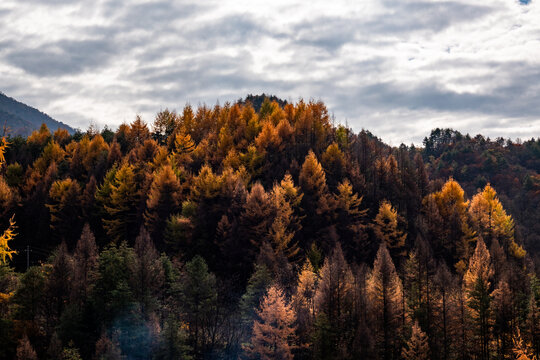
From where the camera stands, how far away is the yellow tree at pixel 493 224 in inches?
2970

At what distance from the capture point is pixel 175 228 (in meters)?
62.7

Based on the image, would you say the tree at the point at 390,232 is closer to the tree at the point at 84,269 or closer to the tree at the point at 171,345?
the tree at the point at 171,345

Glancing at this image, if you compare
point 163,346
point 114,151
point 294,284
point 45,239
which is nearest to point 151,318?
point 163,346

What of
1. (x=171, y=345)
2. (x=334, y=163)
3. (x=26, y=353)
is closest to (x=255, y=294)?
(x=171, y=345)

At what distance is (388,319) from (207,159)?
5352 centimetres

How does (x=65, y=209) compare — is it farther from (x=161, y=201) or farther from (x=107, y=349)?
(x=107, y=349)

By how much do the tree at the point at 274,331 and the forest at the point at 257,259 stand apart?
0.15 meters

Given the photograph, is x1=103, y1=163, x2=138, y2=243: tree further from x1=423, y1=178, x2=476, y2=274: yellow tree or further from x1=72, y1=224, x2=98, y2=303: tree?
x1=423, y1=178, x2=476, y2=274: yellow tree

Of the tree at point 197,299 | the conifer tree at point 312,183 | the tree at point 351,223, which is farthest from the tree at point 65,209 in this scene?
the tree at point 351,223

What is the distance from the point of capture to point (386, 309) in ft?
151

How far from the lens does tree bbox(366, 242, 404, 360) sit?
45.5 metres

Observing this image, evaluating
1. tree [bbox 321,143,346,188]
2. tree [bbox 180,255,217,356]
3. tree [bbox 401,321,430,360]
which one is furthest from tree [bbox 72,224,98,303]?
tree [bbox 321,143,346,188]

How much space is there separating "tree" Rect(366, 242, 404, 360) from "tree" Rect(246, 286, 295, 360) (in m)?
9.72

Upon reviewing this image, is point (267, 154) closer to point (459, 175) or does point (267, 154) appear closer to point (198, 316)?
point (198, 316)
